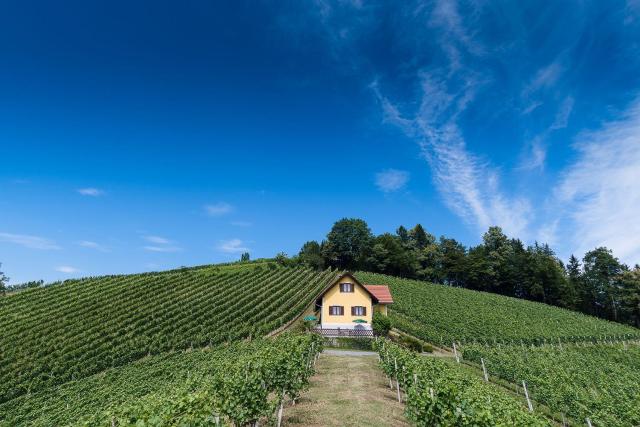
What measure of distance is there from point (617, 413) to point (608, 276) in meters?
86.8

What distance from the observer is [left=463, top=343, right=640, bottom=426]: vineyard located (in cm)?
1748

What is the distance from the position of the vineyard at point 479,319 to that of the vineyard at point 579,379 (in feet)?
18.3

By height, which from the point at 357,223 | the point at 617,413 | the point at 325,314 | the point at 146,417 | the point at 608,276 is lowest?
the point at 617,413

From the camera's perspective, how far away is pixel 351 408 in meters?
13.8

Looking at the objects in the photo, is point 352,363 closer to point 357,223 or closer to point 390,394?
point 390,394

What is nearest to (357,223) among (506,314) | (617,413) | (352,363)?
(506,314)

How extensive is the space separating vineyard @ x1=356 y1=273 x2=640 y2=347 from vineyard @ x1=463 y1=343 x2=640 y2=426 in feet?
18.3

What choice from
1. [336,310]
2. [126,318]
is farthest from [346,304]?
[126,318]

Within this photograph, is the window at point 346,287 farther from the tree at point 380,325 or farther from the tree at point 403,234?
the tree at point 403,234

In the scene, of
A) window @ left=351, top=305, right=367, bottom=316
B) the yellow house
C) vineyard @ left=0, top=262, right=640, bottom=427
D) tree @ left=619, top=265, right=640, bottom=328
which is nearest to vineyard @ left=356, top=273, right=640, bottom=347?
vineyard @ left=0, top=262, right=640, bottom=427

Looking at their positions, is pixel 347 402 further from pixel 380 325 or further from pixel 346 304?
pixel 346 304

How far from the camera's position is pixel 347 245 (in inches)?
3762

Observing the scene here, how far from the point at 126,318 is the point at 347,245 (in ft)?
206

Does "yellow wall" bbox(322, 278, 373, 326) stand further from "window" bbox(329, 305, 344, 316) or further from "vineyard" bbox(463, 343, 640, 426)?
"vineyard" bbox(463, 343, 640, 426)
